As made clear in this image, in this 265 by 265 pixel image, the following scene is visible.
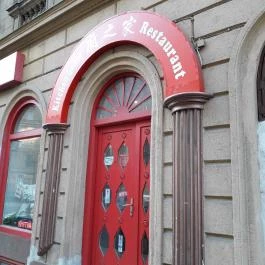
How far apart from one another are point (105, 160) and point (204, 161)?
6.58 feet

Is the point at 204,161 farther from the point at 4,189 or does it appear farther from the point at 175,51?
the point at 4,189

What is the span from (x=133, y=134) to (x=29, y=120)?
301 cm

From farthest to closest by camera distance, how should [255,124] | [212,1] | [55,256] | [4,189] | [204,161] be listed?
1. [4,189]
2. [55,256]
3. [212,1]
4. [204,161]
5. [255,124]

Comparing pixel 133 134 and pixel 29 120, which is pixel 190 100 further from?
pixel 29 120

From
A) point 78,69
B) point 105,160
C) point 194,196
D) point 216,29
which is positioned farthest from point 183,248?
point 78,69

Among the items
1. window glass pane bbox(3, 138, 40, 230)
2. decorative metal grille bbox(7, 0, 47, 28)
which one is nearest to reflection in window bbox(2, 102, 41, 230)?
window glass pane bbox(3, 138, 40, 230)

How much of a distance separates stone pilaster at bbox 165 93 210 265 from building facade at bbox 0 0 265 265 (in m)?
0.01

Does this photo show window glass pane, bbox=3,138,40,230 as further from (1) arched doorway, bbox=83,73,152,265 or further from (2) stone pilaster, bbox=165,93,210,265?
(2) stone pilaster, bbox=165,93,210,265

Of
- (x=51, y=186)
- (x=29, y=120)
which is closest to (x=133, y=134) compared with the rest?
(x=51, y=186)

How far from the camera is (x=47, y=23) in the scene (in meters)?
6.46

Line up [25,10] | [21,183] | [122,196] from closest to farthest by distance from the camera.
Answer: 1. [122,196]
2. [21,183]
3. [25,10]

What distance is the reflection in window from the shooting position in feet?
21.2

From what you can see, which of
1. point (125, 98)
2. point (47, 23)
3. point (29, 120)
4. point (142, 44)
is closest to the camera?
point (142, 44)

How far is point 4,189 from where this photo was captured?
7.18 meters
